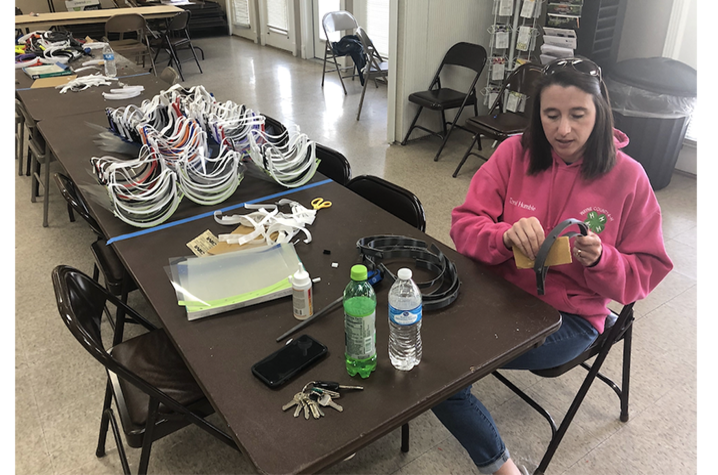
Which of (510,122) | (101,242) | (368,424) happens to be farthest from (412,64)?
(368,424)

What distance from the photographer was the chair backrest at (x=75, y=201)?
200cm

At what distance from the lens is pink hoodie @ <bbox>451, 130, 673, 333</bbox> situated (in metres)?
1.48

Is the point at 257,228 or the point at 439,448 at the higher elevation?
the point at 257,228

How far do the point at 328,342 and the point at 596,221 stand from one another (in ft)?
2.94

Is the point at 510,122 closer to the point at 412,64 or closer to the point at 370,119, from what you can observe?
the point at 412,64

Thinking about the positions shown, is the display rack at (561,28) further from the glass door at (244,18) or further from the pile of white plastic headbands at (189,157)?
the glass door at (244,18)

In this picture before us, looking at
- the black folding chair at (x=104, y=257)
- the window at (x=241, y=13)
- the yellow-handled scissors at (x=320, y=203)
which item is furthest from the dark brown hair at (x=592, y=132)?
the window at (x=241, y=13)

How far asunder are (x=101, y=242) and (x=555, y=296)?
1919 millimetres

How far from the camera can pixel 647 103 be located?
137 inches

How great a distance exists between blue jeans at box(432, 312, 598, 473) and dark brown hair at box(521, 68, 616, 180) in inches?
19.3

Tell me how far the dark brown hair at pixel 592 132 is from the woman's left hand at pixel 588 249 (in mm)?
248

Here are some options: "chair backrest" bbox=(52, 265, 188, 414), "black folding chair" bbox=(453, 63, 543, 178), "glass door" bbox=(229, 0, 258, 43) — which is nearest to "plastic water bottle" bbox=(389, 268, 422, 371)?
"chair backrest" bbox=(52, 265, 188, 414)

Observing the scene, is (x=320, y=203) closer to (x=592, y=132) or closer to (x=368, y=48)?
(x=592, y=132)
